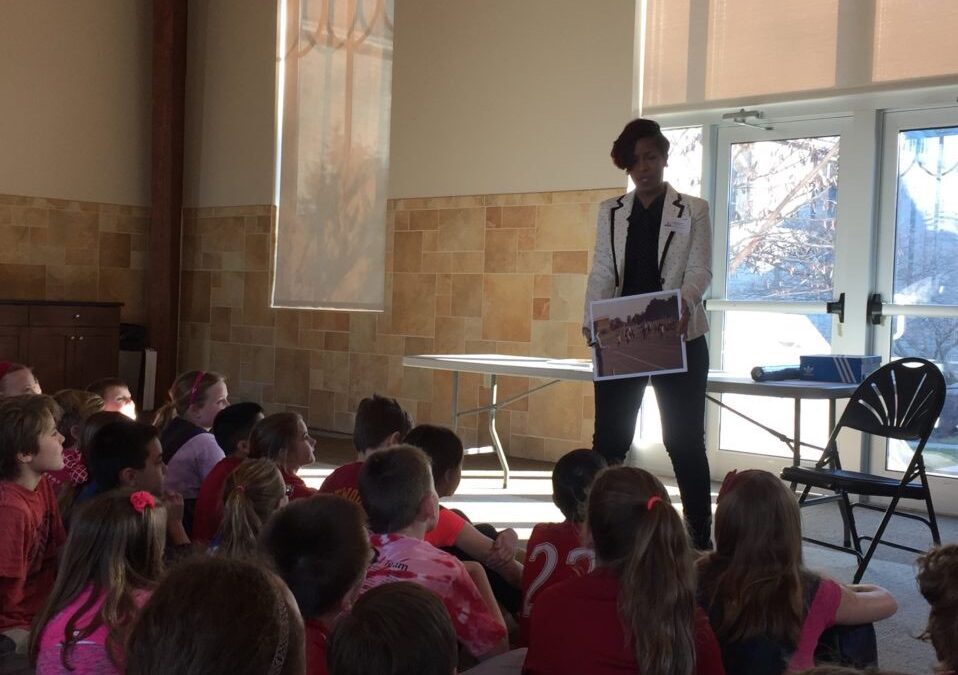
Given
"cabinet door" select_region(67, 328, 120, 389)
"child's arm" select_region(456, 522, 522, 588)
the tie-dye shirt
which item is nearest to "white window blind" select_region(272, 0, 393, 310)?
"cabinet door" select_region(67, 328, 120, 389)

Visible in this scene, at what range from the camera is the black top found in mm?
3811

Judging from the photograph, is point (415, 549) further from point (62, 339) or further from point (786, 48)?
point (62, 339)

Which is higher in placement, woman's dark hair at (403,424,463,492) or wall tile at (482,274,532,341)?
wall tile at (482,274,532,341)

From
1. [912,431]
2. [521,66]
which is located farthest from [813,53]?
[912,431]

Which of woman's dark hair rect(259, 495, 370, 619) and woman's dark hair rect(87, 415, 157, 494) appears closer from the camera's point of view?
woman's dark hair rect(259, 495, 370, 619)

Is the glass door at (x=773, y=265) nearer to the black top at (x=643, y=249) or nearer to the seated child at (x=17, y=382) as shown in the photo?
the black top at (x=643, y=249)

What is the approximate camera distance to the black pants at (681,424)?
146 inches

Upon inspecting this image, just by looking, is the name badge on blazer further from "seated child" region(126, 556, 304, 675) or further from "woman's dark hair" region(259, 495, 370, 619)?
"seated child" region(126, 556, 304, 675)

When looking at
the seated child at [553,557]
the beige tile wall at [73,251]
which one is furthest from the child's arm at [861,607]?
the beige tile wall at [73,251]

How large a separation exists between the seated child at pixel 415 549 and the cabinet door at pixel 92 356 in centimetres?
655

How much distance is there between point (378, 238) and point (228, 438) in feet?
15.0

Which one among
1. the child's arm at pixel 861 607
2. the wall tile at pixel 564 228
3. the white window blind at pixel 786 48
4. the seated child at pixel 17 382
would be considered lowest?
the child's arm at pixel 861 607

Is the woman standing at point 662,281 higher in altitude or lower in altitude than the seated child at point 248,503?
higher

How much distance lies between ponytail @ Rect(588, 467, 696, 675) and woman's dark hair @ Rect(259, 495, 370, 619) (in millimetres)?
450
